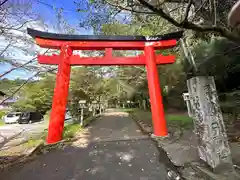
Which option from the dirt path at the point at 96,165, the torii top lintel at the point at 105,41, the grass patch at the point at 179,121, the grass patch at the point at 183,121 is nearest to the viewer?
the dirt path at the point at 96,165

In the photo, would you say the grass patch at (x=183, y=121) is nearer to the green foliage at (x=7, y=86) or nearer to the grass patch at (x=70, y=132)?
the grass patch at (x=70, y=132)

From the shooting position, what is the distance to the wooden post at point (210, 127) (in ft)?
9.16

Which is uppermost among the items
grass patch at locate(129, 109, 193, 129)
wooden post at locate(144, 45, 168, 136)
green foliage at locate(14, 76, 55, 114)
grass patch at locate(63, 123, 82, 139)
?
green foliage at locate(14, 76, 55, 114)

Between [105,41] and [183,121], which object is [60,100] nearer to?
[105,41]

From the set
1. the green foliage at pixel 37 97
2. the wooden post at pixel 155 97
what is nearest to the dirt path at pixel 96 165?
the wooden post at pixel 155 97

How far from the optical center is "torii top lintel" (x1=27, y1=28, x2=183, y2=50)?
6.05 meters

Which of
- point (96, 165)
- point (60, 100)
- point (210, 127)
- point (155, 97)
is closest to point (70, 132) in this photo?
point (60, 100)

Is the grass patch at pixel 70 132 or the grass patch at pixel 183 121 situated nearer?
the grass patch at pixel 70 132

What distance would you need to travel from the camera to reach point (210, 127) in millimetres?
2893

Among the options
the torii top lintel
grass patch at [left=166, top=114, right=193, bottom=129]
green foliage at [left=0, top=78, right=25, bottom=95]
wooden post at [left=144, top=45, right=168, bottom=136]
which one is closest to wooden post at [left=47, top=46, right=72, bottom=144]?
the torii top lintel

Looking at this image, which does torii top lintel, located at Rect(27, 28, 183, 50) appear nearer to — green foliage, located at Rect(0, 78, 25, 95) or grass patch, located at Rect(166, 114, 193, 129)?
green foliage, located at Rect(0, 78, 25, 95)

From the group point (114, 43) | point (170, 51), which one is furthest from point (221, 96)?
point (114, 43)

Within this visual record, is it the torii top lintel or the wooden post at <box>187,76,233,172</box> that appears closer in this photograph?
the wooden post at <box>187,76,233,172</box>

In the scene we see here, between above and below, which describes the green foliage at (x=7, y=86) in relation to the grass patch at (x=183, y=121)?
above
